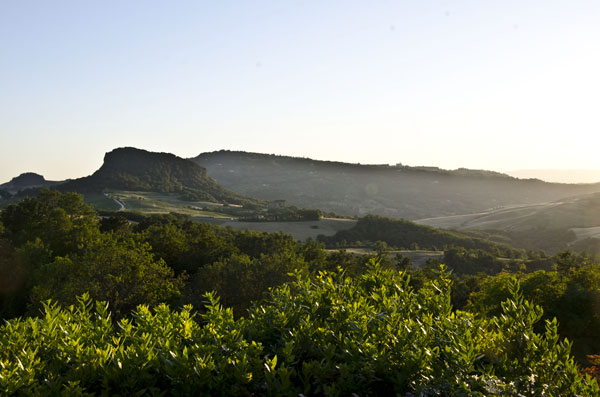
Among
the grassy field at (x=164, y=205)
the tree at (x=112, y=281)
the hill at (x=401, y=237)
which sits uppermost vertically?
the tree at (x=112, y=281)

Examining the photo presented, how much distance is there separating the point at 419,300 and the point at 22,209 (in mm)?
55930

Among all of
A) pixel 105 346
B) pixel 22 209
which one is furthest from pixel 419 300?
pixel 22 209

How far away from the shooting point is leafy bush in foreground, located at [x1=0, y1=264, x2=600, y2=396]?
5723 mm

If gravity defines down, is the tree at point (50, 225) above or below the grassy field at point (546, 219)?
above

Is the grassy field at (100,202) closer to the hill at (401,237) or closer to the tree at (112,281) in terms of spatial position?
the hill at (401,237)

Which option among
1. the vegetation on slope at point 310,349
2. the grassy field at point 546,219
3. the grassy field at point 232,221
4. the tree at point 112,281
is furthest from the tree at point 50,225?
the grassy field at point 546,219

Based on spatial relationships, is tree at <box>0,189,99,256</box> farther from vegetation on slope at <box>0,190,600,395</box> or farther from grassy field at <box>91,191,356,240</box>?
grassy field at <box>91,191,356,240</box>

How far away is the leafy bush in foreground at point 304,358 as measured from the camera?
18.8 feet

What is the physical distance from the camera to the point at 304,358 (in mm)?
6785

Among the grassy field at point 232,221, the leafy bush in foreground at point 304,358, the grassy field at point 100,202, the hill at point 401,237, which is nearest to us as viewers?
the leafy bush in foreground at point 304,358

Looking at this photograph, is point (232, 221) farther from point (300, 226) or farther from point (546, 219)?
point (546, 219)

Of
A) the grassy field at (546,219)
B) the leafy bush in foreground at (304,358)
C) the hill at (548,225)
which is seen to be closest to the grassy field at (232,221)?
the hill at (548,225)

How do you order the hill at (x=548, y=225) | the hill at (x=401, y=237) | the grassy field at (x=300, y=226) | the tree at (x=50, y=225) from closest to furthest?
the tree at (x=50, y=225)
the hill at (x=401, y=237)
the grassy field at (x=300, y=226)
the hill at (x=548, y=225)

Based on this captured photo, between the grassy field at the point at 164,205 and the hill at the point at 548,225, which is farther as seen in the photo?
the grassy field at the point at 164,205
